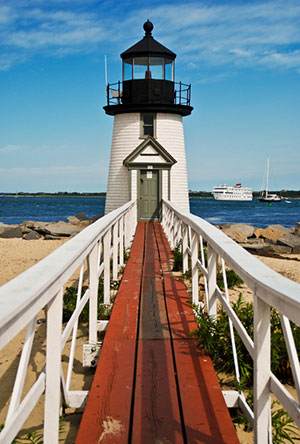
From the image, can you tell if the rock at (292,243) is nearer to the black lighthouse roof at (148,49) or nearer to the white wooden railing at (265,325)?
the black lighthouse roof at (148,49)

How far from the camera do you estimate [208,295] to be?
4.31 meters

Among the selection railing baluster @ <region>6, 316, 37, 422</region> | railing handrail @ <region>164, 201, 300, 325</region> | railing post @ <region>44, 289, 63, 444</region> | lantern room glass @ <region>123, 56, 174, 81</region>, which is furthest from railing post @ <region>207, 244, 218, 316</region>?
lantern room glass @ <region>123, 56, 174, 81</region>

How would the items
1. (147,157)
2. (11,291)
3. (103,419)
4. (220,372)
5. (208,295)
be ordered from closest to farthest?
1. (11,291)
2. (103,419)
3. (220,372)
4. (208,295)
5. (147,157)

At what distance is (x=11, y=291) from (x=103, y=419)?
1.56m

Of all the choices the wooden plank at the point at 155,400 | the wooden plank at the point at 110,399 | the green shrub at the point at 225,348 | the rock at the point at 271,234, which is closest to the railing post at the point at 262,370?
the wooden plank at the point at 155,400

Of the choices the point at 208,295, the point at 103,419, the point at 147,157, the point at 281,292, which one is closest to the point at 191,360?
the point at 208,295

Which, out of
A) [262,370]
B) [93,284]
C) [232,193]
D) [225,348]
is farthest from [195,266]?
[232,193]

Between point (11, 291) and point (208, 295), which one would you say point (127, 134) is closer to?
point (208, 295)

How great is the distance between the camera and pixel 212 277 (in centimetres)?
414

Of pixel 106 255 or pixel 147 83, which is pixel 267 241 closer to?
pixel 147 83

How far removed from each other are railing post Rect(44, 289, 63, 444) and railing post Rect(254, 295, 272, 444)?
1016 mm

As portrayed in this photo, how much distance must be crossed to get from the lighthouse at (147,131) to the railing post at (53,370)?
14168 millimetres

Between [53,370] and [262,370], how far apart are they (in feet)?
3.57

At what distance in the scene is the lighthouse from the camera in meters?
16.5
